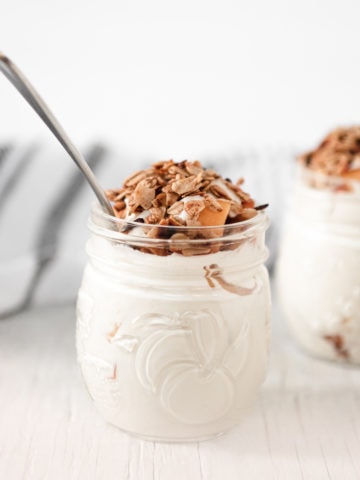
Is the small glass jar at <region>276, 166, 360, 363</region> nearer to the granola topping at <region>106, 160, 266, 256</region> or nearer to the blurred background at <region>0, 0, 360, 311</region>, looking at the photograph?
the granola topping at <region>106, 160, 266, 256</region>

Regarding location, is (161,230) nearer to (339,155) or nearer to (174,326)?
(174,326)

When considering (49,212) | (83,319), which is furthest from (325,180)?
(49,212)

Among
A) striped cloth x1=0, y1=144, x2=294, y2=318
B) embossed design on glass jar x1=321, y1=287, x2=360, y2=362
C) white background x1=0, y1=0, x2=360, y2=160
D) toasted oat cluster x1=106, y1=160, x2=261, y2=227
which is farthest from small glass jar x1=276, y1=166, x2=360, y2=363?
white background x1=0, y1=0, x2=360, y2=160

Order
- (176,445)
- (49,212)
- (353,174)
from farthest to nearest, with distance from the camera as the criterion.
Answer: (49,212) → (353,174) → (176,445)

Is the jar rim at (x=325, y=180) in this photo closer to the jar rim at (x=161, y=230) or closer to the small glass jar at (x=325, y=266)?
the small glass jar at (x=325, y=266)

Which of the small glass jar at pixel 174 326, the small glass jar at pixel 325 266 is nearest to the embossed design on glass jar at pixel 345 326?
the small glass jar at pixel 325 266
